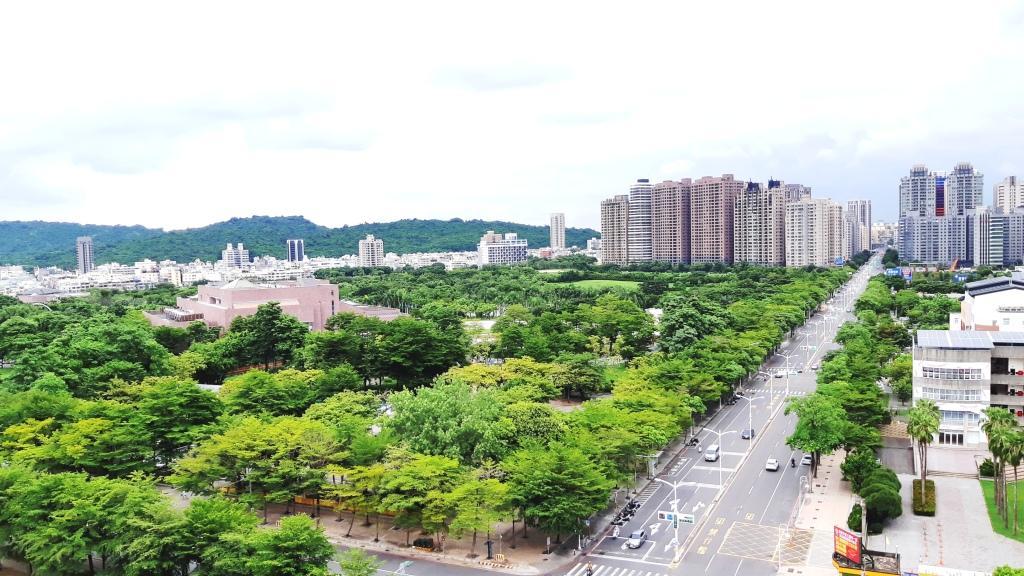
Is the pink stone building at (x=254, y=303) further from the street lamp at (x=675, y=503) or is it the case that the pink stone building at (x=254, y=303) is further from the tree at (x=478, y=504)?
the tree at (x=478, y=504)

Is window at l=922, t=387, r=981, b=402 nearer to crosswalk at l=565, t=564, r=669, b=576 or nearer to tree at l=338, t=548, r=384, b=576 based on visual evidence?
crosswalk at l=565, t=564, r=669, b=576

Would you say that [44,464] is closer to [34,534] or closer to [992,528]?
[34,534]

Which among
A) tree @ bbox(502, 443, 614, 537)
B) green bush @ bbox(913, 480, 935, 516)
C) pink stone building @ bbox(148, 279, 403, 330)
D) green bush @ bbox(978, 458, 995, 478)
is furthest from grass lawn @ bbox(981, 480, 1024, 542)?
pink stone building @ bbox(148, 279, 403, 330)

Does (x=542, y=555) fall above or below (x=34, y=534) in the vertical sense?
below

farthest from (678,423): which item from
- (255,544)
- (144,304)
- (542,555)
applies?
(144,304)

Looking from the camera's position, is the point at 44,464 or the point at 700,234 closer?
the point at 44,464

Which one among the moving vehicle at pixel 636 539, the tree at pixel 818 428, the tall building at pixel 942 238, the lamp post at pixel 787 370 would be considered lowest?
the moving vehicle at pixel 636 539

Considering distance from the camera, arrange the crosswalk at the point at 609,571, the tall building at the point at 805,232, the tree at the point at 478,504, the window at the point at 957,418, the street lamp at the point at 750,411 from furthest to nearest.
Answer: the tall building at the point at 805,232 < the street lamp at the point at 750,411 < the window at the point at 957,418 < the tree at the point at 478,504 < the crosswalk at the point at 609,571

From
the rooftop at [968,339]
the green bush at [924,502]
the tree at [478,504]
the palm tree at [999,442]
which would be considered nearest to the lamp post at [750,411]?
the rooftop at [968,339]
